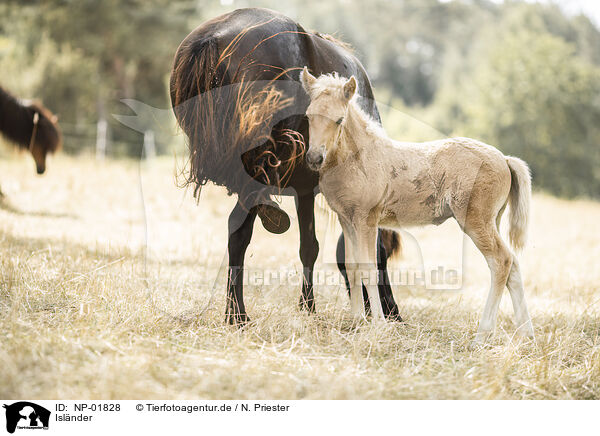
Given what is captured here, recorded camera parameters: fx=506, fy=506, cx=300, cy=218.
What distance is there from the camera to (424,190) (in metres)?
3.69

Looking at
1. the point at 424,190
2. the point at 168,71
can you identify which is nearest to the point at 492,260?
the point at 424,190

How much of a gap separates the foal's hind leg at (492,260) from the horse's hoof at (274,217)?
1.32 meters

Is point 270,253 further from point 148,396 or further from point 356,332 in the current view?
point 148,396

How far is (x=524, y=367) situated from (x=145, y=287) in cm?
301

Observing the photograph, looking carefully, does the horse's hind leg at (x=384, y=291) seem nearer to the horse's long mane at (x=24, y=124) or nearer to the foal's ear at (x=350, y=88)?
the foal's ear at (x=350, y=88)

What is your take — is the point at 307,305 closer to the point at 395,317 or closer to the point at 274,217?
the point at 395,317

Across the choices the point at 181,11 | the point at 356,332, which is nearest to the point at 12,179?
the point at 356,332

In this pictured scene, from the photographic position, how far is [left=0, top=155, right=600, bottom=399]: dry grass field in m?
2.70

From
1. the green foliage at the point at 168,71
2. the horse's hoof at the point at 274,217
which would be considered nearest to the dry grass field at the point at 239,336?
the horse's hoof at the point at 274,217

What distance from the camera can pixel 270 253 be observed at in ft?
20.0

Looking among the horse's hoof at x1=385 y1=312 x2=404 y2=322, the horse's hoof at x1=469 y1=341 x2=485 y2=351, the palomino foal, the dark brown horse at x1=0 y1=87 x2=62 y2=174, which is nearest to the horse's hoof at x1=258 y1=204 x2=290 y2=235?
the palomino foal

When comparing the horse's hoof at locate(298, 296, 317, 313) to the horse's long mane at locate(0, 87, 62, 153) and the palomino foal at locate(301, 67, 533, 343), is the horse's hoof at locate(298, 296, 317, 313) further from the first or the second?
the horse's long mane at locate(0, 87, 62, 153)

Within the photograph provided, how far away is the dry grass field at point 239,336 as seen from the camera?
8.86 ft

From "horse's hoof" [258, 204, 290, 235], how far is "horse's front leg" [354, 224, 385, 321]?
54cm
